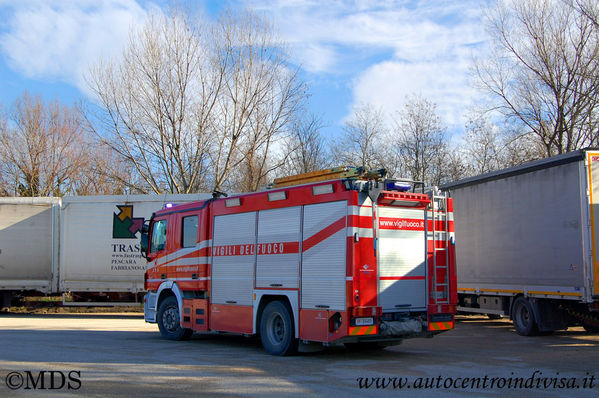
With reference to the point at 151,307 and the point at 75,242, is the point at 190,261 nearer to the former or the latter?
the point at 151,307

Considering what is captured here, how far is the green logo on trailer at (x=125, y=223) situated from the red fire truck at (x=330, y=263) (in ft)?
27.9

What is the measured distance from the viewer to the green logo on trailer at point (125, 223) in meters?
20.7

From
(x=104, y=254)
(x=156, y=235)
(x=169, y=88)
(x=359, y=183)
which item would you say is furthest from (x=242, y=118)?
(x=359, y=183)

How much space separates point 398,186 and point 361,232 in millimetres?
1214

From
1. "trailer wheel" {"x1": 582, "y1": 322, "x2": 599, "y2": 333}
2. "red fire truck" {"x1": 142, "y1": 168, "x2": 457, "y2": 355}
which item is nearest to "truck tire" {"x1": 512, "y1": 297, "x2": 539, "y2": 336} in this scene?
"trailer wheel" {"x1": 582, "y1": 322, "x2": 599, "y2": 333}

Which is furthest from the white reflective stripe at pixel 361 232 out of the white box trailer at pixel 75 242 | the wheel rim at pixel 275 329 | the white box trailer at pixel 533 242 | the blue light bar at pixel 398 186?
the white box trailer at pixel 75 242

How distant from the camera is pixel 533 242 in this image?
14.2 meters

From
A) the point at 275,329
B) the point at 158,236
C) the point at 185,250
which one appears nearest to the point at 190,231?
the point at 185,250

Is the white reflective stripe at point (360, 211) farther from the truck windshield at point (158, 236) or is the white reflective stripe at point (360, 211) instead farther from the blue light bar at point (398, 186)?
the truck windshield at point (158, 236)

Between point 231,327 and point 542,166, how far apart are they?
816cm

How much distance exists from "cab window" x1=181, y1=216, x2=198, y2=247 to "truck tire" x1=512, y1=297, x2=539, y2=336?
826 cm

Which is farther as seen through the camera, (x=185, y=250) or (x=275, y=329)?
(x=185, y=250)

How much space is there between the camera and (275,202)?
1144 cm

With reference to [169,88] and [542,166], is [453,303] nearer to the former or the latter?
[542,166]
